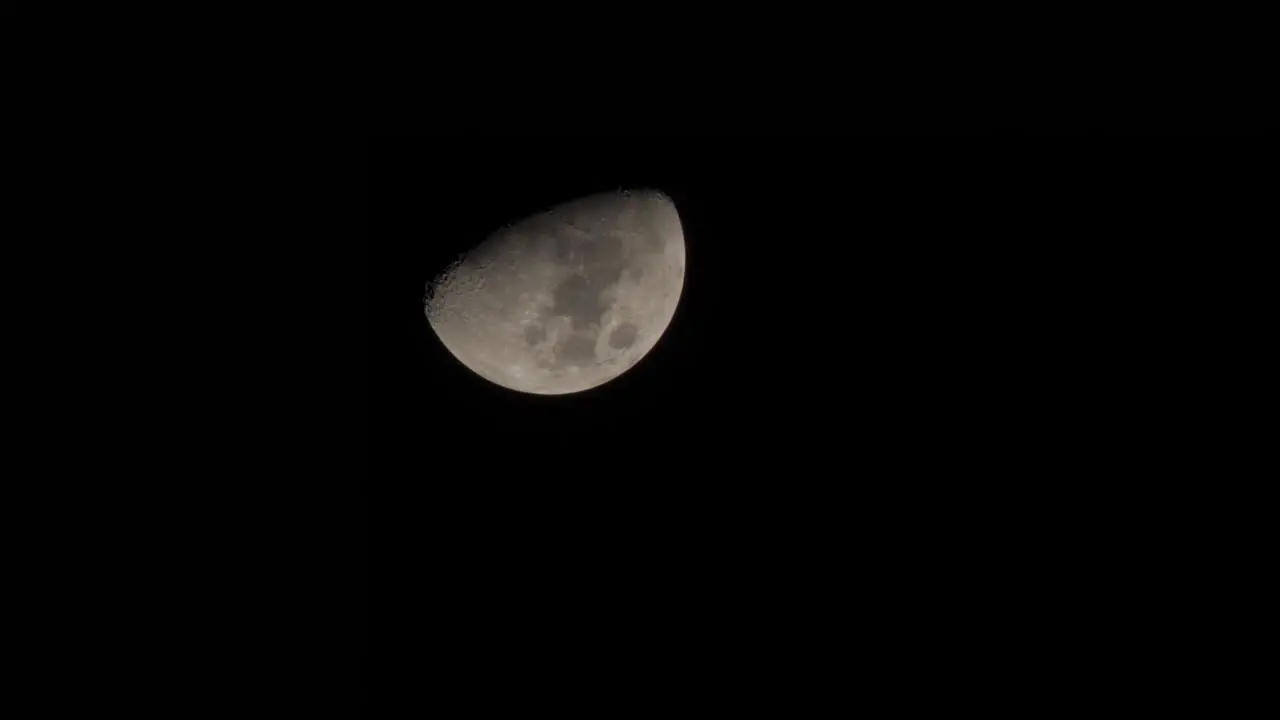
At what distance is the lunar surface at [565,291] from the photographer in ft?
7.61

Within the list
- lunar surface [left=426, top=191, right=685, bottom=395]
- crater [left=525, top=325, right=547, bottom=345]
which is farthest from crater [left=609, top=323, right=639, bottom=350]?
crater [left=525, top=325, right=547, bottom=345]

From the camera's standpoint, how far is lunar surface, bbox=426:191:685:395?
7.61ft

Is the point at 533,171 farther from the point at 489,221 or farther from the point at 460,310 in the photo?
the point at 460,310

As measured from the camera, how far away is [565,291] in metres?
2.37

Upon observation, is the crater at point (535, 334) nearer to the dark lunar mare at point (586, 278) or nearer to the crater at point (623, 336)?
the dark lunar mare at point (586, 278)

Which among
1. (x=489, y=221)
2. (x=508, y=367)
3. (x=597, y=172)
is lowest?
(x=508, y=367)

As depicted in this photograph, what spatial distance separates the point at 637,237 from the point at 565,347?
1.51 feet

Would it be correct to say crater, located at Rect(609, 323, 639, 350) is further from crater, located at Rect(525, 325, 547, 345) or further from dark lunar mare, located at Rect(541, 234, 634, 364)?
crater, located at Rect(525, 325, 547, 345)

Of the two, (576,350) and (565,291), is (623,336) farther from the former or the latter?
(565,291)

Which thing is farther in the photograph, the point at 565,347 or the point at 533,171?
the point at 565,347

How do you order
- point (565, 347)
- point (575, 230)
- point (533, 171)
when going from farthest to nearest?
point (565, 347)
point (575, 230)
point (533, 171)

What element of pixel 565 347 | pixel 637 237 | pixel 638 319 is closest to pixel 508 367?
pixel 565 347

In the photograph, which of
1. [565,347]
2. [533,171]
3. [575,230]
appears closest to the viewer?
[533,171]

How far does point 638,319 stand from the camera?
2.54 meters
